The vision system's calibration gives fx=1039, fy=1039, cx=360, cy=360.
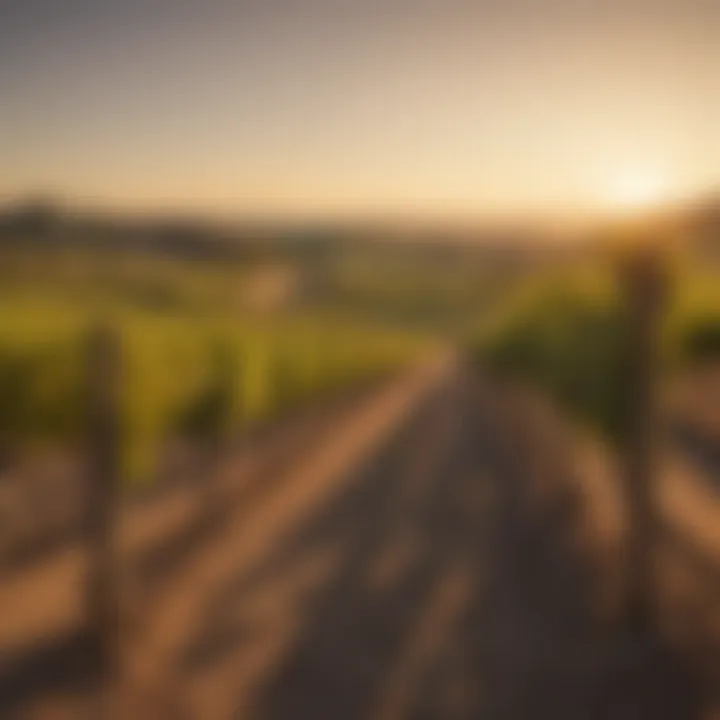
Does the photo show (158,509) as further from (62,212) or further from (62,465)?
(62,212)

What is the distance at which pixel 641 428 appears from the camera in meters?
1.59

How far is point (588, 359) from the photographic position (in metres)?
1.91

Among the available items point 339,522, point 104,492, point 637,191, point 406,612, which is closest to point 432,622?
point 406,612

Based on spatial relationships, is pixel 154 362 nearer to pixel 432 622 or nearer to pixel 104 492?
pixel 104 492

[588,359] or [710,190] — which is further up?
[710,190]

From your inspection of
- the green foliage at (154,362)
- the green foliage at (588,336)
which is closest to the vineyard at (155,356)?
the green foliage at (154,362)

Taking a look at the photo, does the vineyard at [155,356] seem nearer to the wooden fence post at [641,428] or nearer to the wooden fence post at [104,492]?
the wooden fence post at [104,492]

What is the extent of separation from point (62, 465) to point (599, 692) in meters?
1.04

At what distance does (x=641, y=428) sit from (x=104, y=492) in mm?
831

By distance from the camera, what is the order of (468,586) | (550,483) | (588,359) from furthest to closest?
(550,483)
(588,359)
(468,586)

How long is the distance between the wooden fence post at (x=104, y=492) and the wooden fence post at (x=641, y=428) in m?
0.76

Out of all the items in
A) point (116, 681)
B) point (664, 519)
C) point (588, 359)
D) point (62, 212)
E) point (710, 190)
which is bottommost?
point (116, 681)

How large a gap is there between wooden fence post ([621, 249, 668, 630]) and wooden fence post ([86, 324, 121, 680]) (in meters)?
0.76

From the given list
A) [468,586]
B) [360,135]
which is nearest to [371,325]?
[360,135]
